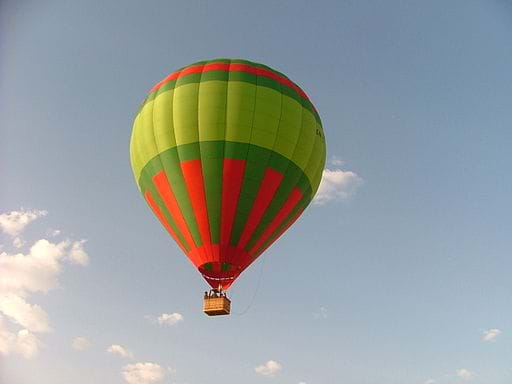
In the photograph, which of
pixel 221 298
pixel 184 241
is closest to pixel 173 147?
pixel 184 241

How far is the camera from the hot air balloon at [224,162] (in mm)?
18812

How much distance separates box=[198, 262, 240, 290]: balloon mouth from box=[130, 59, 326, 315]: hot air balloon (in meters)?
0.04

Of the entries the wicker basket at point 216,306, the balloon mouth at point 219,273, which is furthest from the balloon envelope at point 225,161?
the wicker basket at point 216,306

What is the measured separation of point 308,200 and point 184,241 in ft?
18.7

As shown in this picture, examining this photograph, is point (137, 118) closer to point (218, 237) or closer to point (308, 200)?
point (218, 237)

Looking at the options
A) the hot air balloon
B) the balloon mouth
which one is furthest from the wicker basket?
the balloon mouth

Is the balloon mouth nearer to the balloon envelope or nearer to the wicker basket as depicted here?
the balloon envelope

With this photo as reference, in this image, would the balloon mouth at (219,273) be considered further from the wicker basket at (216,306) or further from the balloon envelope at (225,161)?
the wicker basket at (216,306)

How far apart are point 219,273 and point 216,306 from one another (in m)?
1.31

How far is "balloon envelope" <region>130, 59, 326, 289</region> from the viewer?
742 inches

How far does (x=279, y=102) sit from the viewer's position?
20219mm

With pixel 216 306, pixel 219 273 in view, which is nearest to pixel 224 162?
pixel 219 273

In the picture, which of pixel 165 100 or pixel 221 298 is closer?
pixel 221 298

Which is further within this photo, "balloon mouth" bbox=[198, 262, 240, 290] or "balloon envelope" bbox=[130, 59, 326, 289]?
"balloon envelope" bbox=[130, 59, 326, 289]
